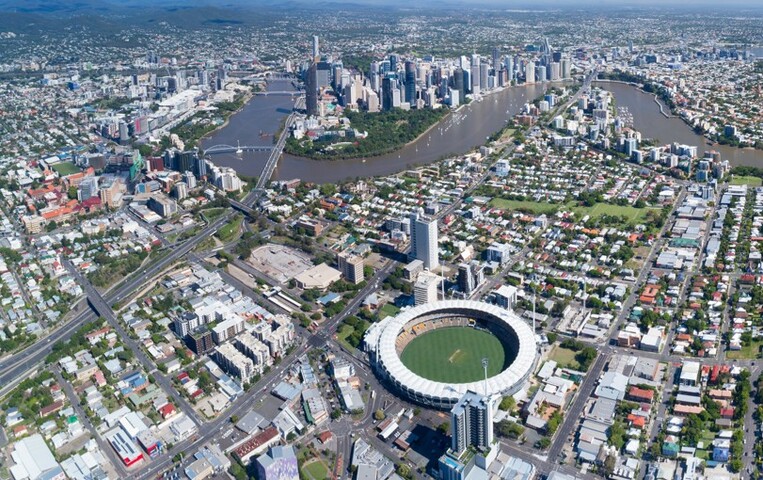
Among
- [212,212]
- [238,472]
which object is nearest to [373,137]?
[212,212]

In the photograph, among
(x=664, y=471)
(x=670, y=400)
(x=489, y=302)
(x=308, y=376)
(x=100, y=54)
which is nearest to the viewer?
(x=664, y=471)

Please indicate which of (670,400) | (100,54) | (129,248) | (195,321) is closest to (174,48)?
(100,54)

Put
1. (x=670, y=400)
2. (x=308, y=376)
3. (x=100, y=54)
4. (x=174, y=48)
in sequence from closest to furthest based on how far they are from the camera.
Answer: (x=670, y=400), (x=308, y=376), (x=100, y=54), (x=174, y=48)

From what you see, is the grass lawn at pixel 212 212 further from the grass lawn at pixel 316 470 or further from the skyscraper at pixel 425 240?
the grass lawn at pixel 316 470

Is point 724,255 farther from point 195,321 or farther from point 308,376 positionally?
point 195,321

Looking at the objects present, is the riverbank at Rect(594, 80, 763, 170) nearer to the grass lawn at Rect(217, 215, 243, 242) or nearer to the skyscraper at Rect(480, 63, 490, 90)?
the skyscraper at Rect(480, 63, 490, 90)

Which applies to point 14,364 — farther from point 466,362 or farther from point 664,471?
point 664,471

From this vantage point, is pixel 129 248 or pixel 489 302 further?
pixel 129 248

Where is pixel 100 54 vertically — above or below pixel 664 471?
above
